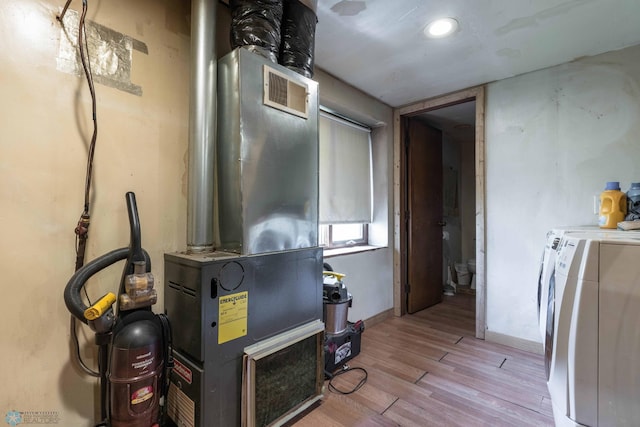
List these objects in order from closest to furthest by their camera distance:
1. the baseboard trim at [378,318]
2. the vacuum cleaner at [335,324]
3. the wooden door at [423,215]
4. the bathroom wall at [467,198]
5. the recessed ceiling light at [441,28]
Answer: the recessed ceiling light at [441,28]
the vacuum cleaner at [335,324]
the baseboard trim at [378,318]
the wooden door at [423,215]
the bathroom wall at [467,198]

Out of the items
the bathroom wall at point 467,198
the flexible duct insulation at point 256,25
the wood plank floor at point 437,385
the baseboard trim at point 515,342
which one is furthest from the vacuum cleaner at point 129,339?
the bathroom wall at point 467,198

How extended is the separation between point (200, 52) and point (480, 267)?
275 centimetres

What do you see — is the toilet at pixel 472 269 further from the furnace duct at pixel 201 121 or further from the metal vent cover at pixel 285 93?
the furnace duct at pixel 201 121

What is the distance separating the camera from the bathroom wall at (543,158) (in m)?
2.02

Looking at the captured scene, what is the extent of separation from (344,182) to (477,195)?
49.8 inches

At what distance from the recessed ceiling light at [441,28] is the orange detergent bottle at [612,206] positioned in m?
1.49

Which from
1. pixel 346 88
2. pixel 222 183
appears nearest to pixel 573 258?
pixel 222 183

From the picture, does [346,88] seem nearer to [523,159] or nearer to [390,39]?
[390,39]

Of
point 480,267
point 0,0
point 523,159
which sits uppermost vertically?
point 0,0

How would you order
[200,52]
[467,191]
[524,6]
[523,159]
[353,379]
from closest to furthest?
[200,52], [524,6], [353,379], [523,159], [467,191]

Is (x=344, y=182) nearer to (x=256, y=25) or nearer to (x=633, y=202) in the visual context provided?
(x=256, y=25)

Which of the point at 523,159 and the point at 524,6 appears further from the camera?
the point at 523,159

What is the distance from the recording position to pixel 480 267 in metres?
2.60

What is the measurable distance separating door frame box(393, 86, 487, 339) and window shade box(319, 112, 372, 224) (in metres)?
0.33
